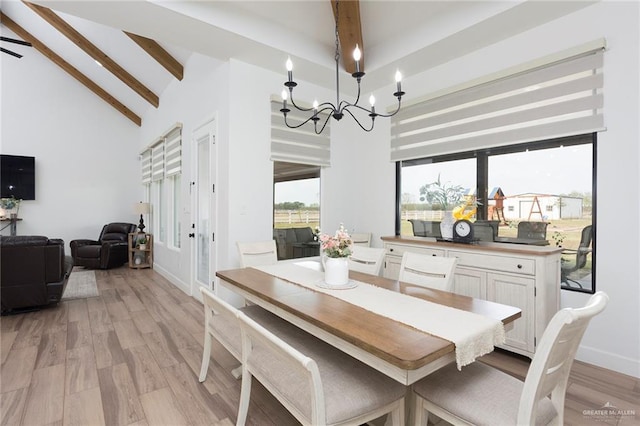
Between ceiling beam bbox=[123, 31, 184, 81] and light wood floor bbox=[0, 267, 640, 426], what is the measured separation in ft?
11.7

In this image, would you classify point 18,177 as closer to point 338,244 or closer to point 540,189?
point 338,244

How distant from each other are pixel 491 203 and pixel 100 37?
6.19m

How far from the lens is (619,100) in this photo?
8.03 ft

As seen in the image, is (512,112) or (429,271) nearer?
(429,271)

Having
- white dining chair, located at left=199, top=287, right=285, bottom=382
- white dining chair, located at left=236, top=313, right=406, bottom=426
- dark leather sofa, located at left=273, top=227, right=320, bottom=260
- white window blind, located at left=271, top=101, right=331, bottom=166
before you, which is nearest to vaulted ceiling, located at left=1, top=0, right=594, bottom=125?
white window blind, located at left=271, top=101, right=331, bottom=166

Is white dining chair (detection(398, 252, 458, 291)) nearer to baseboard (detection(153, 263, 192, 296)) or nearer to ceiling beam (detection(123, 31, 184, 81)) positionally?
baseboard (detection(153, 263, 192, 296))

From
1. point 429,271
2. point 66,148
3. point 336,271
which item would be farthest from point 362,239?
point 66,148

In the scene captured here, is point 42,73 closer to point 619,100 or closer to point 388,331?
point 388,331

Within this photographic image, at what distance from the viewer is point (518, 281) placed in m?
2.54

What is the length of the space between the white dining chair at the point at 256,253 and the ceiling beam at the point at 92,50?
14.3ft

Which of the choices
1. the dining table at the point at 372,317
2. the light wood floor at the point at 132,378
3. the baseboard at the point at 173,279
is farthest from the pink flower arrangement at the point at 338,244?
the baseboard at the point at 173,279

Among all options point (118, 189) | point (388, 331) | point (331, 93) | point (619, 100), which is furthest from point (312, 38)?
point (118, 189)

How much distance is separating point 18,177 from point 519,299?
8785 millimetres

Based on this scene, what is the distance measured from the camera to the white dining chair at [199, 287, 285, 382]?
1902 millimetres
